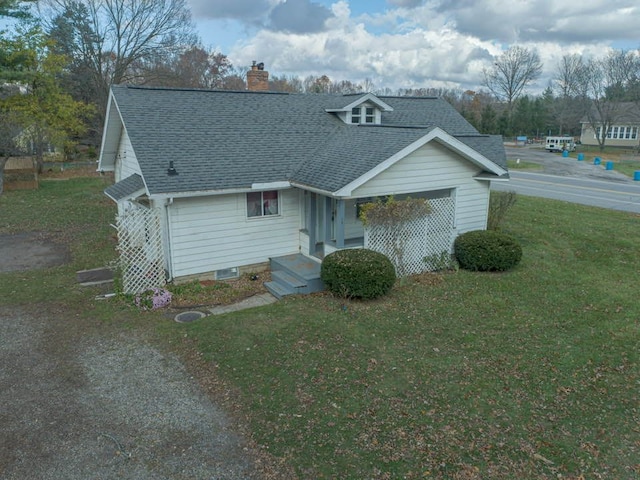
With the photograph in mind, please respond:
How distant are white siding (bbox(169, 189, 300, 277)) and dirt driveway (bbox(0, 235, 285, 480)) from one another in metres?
2.73

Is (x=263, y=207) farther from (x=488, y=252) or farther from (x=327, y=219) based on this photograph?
(x=488, y=252)

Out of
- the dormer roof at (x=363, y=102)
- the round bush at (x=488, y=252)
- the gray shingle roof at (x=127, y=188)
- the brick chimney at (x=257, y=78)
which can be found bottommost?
the round bush at (x=488, y=252)

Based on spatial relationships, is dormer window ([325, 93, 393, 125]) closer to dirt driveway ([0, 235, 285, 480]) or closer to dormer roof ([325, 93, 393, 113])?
dormer roof ([325, 93, 393, 113])

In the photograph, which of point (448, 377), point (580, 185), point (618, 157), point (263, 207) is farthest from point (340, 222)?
point (618, 157)

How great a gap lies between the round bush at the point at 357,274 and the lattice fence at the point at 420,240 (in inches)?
43.4

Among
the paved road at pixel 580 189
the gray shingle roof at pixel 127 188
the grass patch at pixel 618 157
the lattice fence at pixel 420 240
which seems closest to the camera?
the lattice fence at pixel 420 240

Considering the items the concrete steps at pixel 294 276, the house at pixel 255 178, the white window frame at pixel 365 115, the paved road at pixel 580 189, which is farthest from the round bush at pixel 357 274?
the paved road at pixel 580 189

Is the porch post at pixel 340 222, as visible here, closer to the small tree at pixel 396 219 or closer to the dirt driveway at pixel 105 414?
the small tree at pixel 396 219

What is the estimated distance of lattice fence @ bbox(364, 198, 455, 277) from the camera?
1188cm

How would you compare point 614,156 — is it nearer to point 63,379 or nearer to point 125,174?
point 125,174

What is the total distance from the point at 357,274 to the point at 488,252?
434 centimetres

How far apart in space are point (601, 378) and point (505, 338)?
5.67ft

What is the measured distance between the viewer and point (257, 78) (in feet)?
67.2

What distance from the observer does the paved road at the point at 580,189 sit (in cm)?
2397
